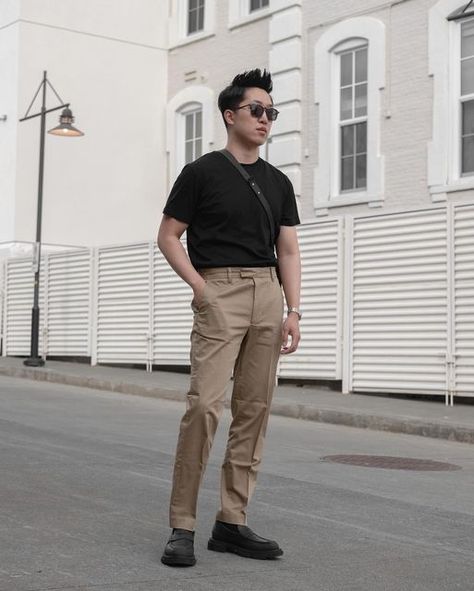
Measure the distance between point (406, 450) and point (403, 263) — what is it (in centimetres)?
476

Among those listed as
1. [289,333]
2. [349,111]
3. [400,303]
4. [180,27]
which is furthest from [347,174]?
[289,333]

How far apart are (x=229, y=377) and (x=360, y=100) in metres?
15.7

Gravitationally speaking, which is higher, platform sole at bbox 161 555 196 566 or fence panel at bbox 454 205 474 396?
fence panel at bbox 454 205 474 396

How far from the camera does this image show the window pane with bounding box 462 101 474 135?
1889cm

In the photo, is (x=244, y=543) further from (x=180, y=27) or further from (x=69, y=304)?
(x=180, y=27)

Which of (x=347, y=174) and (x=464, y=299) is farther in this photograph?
A: (x=347, y=174)

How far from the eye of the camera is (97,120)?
26.3 m

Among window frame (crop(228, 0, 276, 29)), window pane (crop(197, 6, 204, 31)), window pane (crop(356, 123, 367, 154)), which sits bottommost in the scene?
window pane (crop(356, 123, 367, 154))

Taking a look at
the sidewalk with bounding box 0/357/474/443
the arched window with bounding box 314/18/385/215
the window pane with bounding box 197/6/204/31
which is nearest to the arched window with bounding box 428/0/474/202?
the arched window with bounding box 314/18/385/215

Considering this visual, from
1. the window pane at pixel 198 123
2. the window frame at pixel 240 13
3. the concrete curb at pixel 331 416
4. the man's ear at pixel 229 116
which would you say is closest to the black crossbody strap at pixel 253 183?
the man's ear at pixel 229 116

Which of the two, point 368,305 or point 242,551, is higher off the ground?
point 368,305

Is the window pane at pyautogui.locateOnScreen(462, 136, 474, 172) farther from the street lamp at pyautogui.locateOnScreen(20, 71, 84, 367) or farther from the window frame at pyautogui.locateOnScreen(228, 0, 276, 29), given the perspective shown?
the street lamp at pyautogui.locateOnScreen(20, 71, 84, 367)

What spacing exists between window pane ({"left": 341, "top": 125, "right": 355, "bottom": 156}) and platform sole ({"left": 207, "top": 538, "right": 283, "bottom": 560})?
15599 millimetres

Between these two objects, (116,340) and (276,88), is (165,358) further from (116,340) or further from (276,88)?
(276,88)
